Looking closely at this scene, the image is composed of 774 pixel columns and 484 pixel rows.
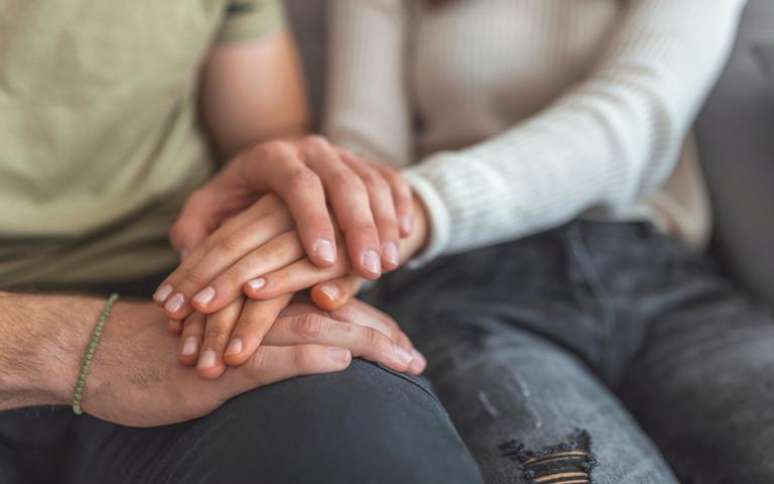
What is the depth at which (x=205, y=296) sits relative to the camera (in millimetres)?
622

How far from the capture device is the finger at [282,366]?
58 centimetres

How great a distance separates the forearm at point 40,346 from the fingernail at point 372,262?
0.77 ft

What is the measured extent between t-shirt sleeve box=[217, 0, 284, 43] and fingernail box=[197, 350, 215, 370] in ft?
1.55

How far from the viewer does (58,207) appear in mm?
803

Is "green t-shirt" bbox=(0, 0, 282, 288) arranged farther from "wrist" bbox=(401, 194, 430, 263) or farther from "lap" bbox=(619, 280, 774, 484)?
"lap" bbox=(619, 280, 774, 484)

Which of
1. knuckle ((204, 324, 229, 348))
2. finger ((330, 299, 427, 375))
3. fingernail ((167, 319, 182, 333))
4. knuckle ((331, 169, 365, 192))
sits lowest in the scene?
finger ((330, 299, 427, 375))

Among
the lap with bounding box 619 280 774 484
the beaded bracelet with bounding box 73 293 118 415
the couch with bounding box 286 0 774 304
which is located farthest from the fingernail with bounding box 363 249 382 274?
the couch with bounding box 286 0 774 304

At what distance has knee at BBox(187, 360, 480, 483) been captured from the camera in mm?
504

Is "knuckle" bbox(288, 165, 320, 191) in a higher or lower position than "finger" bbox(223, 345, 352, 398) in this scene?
higher

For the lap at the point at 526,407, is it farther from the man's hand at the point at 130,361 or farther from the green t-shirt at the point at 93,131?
the green t-shirt at the point at 93,131

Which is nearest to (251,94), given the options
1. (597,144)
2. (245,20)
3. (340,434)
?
(245,20)

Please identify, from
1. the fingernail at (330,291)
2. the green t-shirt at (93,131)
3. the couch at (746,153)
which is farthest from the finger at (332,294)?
the couch at (746,153)

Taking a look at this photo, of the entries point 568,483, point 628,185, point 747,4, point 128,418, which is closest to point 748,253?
point 628,185

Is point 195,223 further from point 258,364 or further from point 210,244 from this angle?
point 258,364
